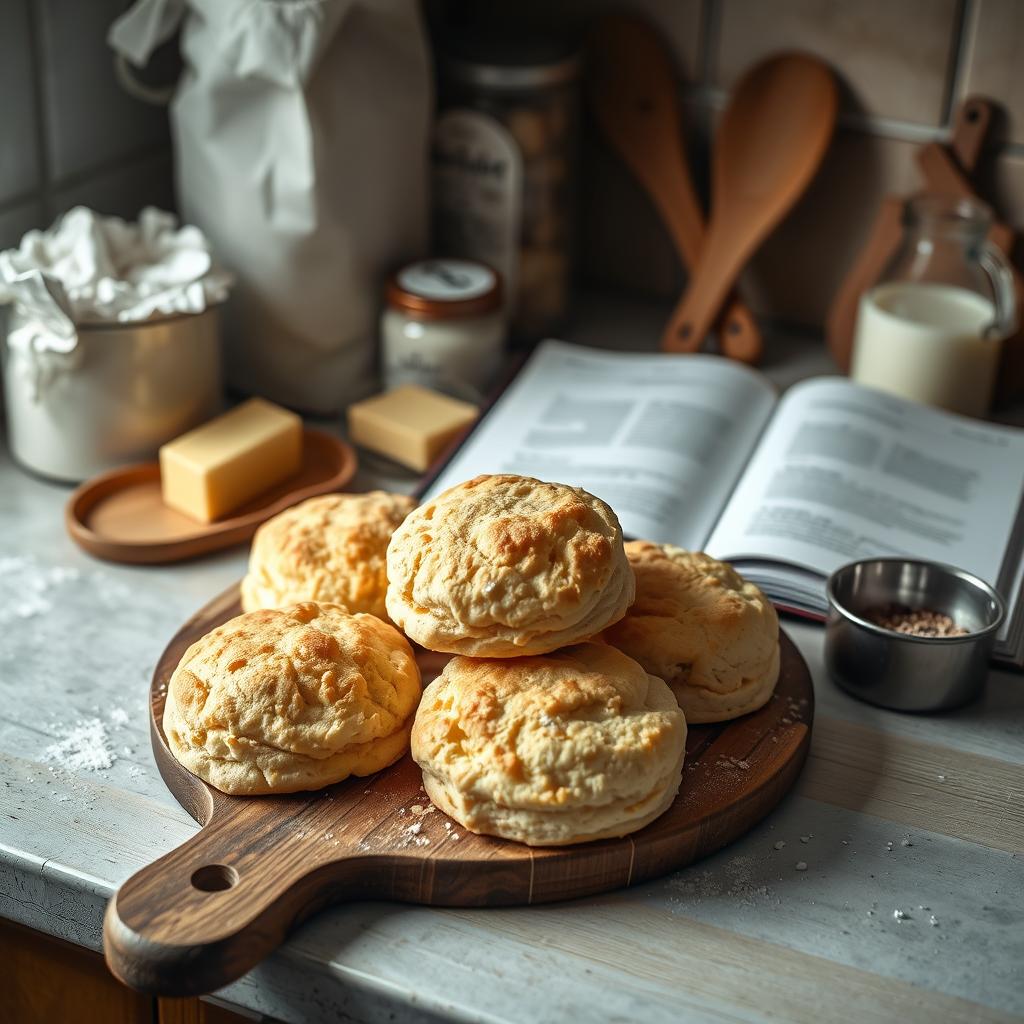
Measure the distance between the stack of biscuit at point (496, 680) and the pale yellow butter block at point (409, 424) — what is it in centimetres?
40

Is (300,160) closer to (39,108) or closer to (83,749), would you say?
(39,108)

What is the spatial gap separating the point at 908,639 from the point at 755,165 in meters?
0.77

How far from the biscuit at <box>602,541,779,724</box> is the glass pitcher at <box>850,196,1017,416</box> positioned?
556mm

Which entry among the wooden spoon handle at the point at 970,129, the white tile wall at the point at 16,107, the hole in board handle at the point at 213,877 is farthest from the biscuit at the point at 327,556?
the wooden spoon handle at the point at 970,129

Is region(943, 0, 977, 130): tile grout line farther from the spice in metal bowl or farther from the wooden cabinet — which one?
Answer: the wooden cabinet

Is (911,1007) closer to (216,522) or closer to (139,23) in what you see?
(216,522)

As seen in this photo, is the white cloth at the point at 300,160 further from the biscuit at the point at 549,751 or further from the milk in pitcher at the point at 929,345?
the biscuit at the point at 549,751

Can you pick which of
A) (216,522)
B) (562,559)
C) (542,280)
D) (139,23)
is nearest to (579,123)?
(542,280)

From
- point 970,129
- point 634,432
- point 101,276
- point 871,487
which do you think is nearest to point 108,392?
point 101,276

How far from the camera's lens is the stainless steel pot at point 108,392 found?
1220mm

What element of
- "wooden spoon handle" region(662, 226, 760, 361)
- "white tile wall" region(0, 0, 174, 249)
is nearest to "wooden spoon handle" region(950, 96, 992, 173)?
"wooden spoon handle" region(662, 226, 760, 361)

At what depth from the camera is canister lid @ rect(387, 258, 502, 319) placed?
1384 mm

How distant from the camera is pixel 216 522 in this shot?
1.23 m

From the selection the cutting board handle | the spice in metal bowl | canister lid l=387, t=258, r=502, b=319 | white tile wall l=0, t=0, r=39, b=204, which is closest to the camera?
the cutting board handle
